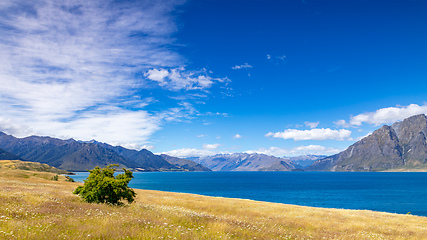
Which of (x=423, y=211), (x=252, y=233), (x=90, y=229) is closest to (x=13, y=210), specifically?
(x=90, y=229)

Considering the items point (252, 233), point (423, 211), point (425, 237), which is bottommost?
point (423, 211)

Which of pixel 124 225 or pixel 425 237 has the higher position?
pixel 124 225

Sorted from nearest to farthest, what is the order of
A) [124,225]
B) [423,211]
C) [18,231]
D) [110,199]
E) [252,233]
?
[18,231] < [124,225] < [252,233] < [110,199] < [423,211]

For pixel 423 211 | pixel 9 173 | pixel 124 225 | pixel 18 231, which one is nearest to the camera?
pixel 18 231

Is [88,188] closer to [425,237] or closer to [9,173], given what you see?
[425,237]

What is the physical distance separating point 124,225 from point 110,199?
10.9m

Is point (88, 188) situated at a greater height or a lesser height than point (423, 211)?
greater

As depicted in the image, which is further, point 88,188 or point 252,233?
point 88,188

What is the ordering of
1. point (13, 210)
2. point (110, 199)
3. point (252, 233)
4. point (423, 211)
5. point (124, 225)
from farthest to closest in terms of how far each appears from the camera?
point (423, 211), point (110, 199), point (252, 233), point (13, 210), point (124, 225)

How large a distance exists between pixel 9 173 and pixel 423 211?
129373 millimetres

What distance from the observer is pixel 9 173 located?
63.2 m

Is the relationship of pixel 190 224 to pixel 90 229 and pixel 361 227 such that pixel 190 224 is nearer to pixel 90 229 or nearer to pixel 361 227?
pixel 90 229

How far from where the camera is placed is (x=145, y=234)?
1030cm

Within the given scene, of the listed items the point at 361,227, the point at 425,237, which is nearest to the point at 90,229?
the point at 361,227
